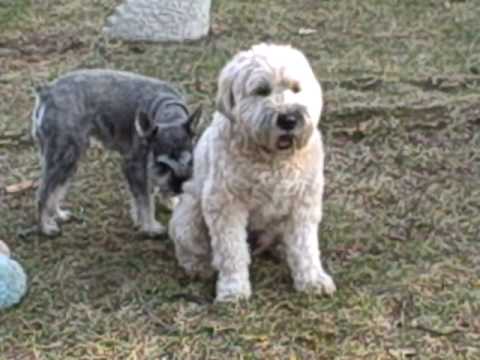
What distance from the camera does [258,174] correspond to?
15.1 ft

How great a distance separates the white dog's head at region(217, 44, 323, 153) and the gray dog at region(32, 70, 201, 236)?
89cm

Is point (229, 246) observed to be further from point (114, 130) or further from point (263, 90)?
point (114, 130)

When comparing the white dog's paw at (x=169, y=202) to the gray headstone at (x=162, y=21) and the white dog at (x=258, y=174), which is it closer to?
the white dog at (x=258, y=174)

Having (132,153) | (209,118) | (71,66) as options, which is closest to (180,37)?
(71,66)

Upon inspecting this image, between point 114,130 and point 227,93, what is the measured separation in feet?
4.23

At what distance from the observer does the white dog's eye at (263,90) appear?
4.39 metres

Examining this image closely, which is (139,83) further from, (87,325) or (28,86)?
(28,86)

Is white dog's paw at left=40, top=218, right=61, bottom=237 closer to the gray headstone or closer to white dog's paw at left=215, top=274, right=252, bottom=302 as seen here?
white dog's paw at left=215, top=274, right=252, bottom=302

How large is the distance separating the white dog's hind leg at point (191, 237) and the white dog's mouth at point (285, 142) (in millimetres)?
600

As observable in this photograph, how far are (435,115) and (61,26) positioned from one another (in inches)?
145

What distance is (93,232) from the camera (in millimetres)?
5660

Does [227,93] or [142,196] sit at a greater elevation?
[227,93]

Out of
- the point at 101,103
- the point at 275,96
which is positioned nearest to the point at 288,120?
the point at 275,96

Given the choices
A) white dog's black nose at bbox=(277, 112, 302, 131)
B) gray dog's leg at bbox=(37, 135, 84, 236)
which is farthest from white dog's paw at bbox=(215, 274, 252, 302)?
gray dog's leg at bbox=(37, 135, 84, 236)
